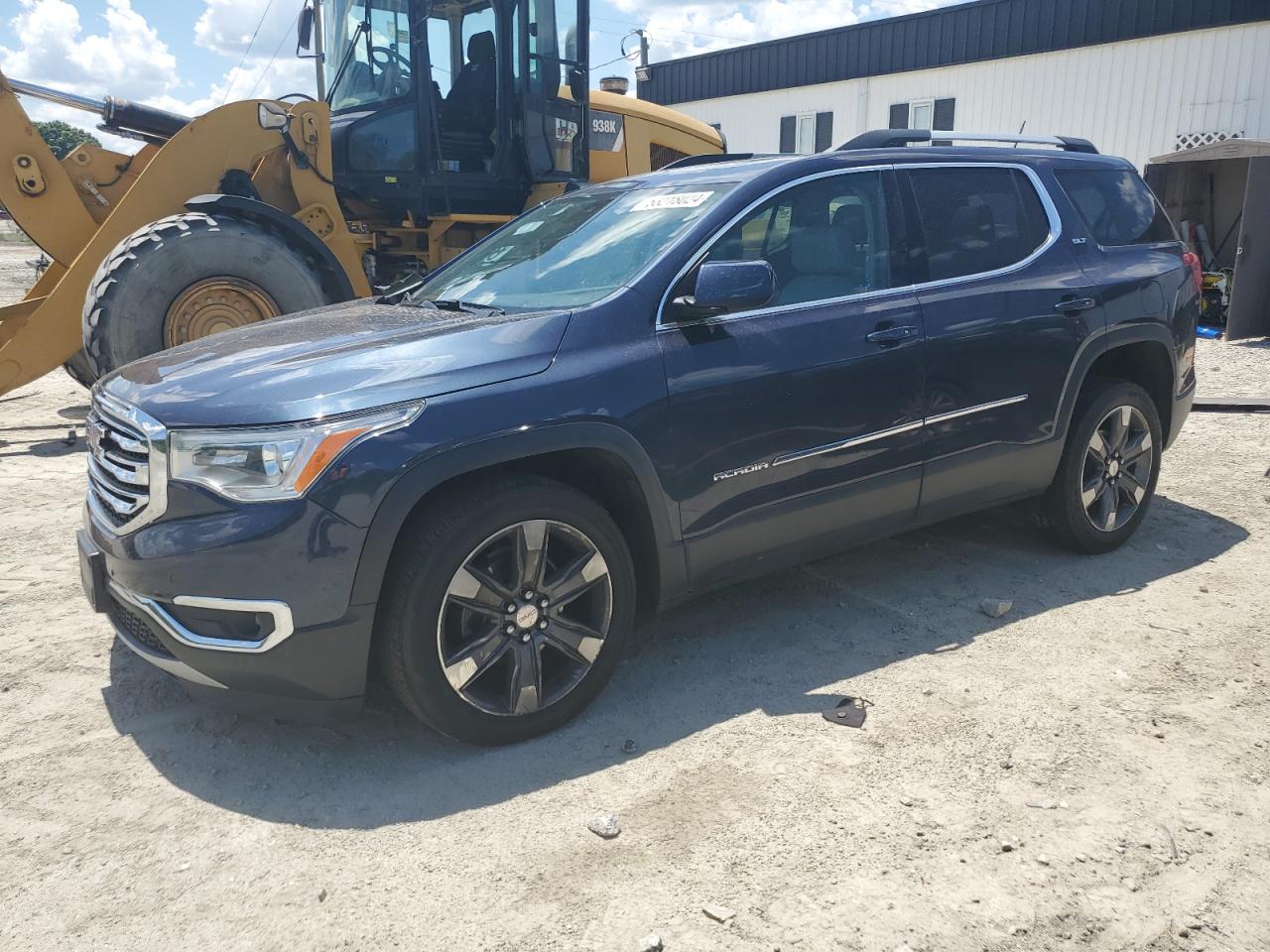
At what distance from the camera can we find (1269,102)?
1725 centimetres

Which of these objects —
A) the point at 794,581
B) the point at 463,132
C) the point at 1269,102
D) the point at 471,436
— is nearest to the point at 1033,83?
the point at 1269,102

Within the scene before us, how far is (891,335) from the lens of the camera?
401 centimetres

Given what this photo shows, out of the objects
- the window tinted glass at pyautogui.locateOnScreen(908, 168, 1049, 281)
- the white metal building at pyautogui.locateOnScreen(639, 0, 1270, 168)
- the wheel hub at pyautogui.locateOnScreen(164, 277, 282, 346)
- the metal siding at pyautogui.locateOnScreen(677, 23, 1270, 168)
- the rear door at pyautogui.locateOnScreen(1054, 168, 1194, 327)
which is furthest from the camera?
the white metal building at pyautogui.locateOnScreen(639, 0, 1270, 168)

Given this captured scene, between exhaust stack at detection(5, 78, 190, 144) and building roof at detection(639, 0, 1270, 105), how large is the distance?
17.5 meters

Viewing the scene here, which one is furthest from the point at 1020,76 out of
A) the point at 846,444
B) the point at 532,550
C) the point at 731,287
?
the point at 532,550

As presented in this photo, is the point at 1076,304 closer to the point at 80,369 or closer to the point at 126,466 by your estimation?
the point at 126,466

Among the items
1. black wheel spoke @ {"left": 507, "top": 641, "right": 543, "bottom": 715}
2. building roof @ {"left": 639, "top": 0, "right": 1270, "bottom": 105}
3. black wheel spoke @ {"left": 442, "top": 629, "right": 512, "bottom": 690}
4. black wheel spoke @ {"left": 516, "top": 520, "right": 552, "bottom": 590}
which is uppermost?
building roof @ {"left": 639, "top": 0, "right": 1270, "bottom": 105}

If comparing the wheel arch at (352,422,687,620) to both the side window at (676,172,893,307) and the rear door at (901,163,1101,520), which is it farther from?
the rear door at (901,163,1101,520)

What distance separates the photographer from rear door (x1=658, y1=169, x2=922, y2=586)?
356 cm

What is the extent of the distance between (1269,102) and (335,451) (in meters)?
19.4

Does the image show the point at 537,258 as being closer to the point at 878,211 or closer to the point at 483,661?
the point at 878,211

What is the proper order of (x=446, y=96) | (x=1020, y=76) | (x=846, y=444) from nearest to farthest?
(x=846, y=444), (x=446, y=96), (x=1020, y=76)

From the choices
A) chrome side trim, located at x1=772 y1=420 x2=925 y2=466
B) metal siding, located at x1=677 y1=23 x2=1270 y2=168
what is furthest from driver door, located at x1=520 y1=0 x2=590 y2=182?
metal siding, located at x1=677 y1=23 x2=1270 y2=168

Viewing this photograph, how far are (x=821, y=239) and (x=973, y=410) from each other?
38.5 inches
